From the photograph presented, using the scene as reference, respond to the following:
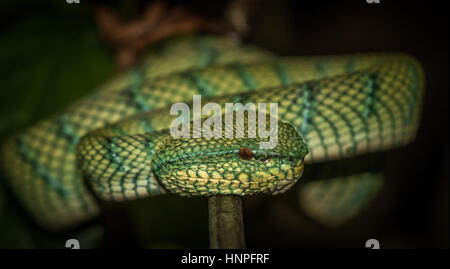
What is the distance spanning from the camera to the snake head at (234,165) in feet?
2.08

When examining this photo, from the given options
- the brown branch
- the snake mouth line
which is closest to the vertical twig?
the snake mouth line

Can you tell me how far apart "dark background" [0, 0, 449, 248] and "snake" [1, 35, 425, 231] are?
0.38 ft

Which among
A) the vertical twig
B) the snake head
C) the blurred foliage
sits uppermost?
the blurred foliage

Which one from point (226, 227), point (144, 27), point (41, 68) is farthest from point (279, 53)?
point (226, 227)

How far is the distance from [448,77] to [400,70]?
73cm

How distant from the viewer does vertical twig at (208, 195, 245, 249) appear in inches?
19.6

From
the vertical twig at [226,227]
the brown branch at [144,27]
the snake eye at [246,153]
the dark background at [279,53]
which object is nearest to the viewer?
the vertical twig at [226,227]

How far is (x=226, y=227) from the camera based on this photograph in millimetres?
506

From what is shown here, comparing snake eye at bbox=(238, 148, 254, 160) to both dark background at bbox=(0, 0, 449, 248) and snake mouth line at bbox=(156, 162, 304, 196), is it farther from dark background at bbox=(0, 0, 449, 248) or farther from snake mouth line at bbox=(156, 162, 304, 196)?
dark background at bbox=(0, 0, 449, 248)

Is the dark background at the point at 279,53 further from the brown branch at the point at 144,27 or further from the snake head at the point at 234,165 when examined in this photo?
the snake head at the point at 234,165

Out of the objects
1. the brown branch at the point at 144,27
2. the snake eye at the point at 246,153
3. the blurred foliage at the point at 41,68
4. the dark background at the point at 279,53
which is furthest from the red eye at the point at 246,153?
the brown branch at the point at 144,27

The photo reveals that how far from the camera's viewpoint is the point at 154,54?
131 cm
